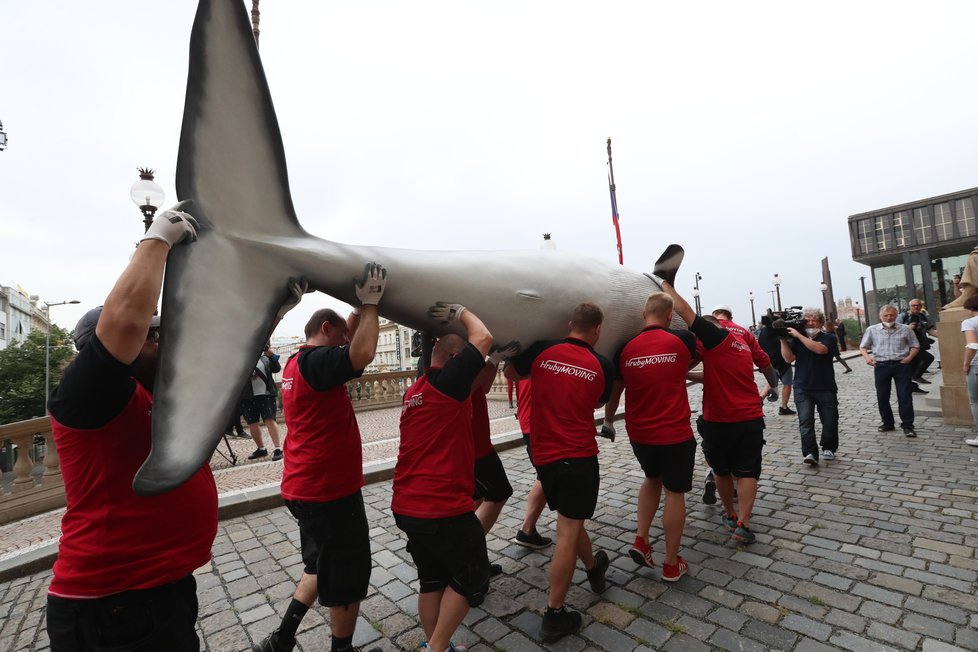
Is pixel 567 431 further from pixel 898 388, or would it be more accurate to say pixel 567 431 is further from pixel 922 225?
pixel 922 225

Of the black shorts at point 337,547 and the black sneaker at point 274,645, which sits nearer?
the black shorts at point 337,547

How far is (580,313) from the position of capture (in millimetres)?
2840

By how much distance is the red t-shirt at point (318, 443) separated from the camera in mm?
2826

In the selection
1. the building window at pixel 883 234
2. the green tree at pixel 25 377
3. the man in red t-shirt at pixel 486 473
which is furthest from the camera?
the building window at pixel 883 234

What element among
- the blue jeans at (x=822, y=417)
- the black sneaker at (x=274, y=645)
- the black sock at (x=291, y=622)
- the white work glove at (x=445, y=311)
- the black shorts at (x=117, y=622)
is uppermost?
the white work glove at (x=445, y=311)

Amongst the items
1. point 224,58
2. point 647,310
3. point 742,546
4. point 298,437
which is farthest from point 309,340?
point 742,546

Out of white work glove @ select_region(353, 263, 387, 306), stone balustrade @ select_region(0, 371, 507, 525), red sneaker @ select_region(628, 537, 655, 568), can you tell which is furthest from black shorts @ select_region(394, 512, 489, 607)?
stone balustrade @ select_region(0, 371, 507, 525)

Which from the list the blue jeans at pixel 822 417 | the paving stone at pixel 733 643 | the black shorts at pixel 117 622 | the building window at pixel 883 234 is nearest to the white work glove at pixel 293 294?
the black shorts at pixel 117 622

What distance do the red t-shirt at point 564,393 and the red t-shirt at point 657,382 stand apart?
14.9 inches

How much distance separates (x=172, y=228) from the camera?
5.56 feet

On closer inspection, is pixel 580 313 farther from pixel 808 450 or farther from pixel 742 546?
pixel 808 450

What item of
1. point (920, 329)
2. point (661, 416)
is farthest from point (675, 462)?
point (920, 329)

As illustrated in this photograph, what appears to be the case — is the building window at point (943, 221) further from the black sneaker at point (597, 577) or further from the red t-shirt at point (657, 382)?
the black sneaker at point (597, 577)

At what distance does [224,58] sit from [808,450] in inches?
273
